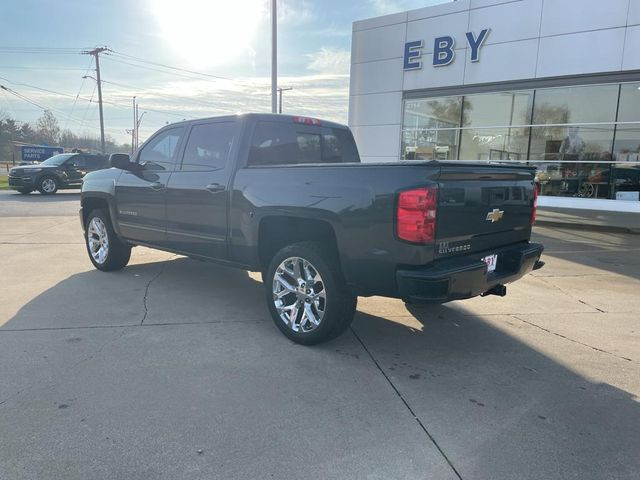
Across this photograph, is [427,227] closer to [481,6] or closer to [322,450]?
[322,450]

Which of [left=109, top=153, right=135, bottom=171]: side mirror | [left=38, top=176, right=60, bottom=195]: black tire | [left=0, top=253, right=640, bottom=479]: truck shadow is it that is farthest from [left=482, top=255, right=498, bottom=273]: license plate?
[left=38, top=176, right=60, bottom=195]: black tire

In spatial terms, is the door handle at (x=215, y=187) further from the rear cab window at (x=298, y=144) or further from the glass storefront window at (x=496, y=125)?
the glass storefront window at (x=496, y=125)

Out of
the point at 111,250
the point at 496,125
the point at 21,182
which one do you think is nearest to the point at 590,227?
the point at 496,125

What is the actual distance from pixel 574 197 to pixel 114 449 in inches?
578

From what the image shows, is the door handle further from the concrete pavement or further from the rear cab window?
the concrete pavement

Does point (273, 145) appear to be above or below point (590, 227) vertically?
above

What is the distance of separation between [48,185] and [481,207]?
20.9 m

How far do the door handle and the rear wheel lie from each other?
1826 cm

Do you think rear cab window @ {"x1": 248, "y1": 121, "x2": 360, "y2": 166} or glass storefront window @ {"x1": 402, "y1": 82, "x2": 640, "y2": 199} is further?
glass storefront window @ {"x1": 402, "y1": 82, "x2": 640, "y2": 199}

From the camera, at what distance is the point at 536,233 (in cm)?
1190

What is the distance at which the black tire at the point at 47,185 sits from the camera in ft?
65.8

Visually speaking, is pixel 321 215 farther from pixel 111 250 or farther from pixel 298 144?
pixel 111 250

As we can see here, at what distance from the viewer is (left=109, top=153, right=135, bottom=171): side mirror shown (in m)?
5.79

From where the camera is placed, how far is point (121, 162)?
583 centimetres
